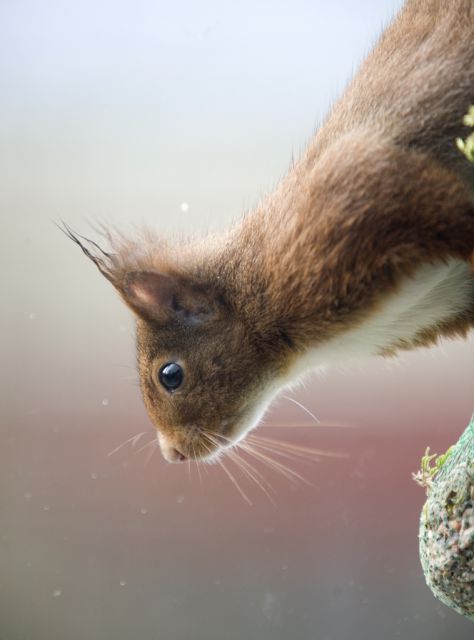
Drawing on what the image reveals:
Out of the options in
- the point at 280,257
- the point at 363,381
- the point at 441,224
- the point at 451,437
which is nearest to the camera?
the point at 441,224

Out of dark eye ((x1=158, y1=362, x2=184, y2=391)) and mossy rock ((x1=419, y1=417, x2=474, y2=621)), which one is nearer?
mossy rock ((x1=419, y1=417, x2=474, y2=621))

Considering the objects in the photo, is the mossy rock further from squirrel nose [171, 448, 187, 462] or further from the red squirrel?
squirrel nose [171, 448, 187, 462]

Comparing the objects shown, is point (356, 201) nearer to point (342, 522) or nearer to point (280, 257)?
point (280, 257)

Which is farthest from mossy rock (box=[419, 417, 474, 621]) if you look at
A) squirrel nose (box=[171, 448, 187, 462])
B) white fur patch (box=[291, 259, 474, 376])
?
squirrel nose (box=[171, 448, 187, 462])

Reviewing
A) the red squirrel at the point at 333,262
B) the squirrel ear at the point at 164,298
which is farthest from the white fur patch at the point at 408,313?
the squirrel ear at the point at 164,298

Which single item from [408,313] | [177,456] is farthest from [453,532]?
[177,456]

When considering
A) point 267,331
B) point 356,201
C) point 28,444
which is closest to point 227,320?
point 267,331

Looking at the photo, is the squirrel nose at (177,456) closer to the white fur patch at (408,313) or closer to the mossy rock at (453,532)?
the white fur patch at (408,313)

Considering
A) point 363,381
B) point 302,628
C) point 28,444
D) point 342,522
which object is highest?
point 28,444
